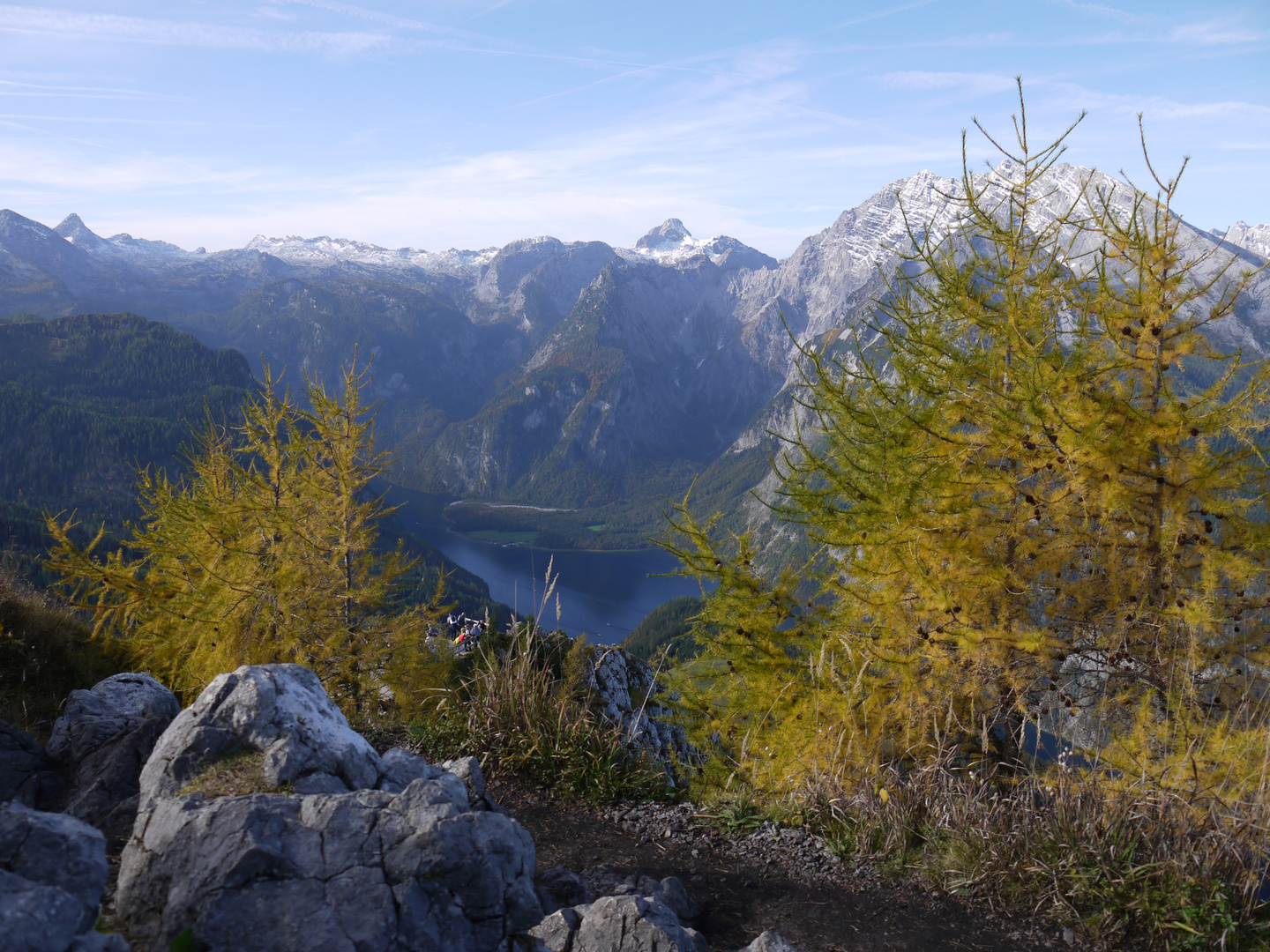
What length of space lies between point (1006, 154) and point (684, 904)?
8131mm

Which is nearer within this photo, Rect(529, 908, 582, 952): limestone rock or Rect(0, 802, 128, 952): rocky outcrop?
Rect(0, 802, 128, 952): rocky outcrop

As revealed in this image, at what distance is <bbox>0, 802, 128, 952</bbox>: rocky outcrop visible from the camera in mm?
Result: 2236

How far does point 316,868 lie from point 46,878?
97 cm

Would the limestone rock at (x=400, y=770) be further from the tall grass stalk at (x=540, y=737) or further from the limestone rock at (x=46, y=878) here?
the limestone rock at (x=46, y=878)

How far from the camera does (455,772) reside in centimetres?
517

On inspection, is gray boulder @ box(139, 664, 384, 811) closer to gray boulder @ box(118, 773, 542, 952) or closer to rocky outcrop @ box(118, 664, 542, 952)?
rocky outcrop @ box(118, 664, 542, 952)

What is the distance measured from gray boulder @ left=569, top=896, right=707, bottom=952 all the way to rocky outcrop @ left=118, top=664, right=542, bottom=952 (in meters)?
0.70

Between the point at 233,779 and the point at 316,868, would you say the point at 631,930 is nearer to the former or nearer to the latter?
the point at 316,868

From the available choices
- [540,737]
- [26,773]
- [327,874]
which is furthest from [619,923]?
[26,773]

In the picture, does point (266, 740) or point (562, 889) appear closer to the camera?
point (266, 740)

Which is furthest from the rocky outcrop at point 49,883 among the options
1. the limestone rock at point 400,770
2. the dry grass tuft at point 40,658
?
the dry grass tuft at point 40,658

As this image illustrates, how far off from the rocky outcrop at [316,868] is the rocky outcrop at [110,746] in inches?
31.2

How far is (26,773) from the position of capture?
4762 millimetres

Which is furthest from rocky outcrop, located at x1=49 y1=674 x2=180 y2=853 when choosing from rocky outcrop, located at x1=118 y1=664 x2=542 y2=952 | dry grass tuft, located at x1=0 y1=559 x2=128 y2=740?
dry grass tuft, located at x1=0 y1=559 x2=128 y2=740
